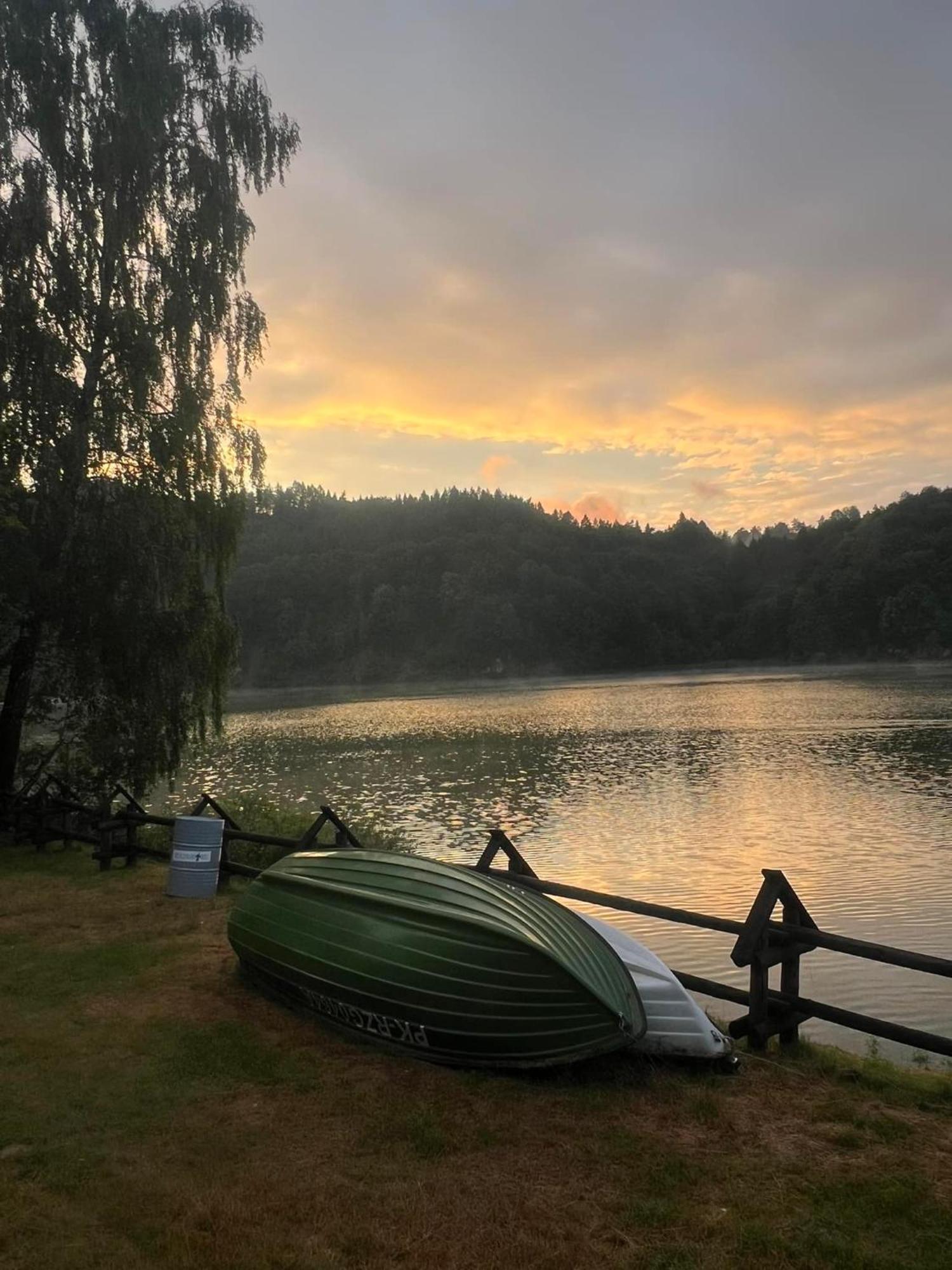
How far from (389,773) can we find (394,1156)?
25862 mm

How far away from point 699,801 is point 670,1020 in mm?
17567

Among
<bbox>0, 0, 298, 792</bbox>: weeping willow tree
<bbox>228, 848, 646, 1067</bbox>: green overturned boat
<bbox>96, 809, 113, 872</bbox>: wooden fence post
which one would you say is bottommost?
<bbox>96, 809, 113, 872</bbox>: wooden fence post

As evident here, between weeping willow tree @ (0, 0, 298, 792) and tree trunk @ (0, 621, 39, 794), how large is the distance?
36 millimetres

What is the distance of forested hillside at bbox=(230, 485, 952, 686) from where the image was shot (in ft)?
444

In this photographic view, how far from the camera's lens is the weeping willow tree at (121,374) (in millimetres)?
13875

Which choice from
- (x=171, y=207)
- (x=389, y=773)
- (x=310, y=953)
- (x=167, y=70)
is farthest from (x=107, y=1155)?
(x=389, y=773)

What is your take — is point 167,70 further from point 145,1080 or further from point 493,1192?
point 493,1192

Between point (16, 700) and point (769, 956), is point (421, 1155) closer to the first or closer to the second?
point (769, 956)

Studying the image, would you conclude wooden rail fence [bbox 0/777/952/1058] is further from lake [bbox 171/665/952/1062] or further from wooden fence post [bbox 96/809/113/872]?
wooden fence post [bbox 96/809/113/872]

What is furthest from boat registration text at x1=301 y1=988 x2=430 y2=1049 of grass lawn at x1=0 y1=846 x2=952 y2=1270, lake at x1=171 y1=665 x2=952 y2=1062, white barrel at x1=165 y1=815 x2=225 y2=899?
lake at x1=171 y1=665 x2=952 y2=1062

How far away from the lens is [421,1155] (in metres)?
4.66

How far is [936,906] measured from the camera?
12.5m

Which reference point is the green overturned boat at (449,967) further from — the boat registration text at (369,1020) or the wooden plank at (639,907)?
the wooden plank at (639,907)

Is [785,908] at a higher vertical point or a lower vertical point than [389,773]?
higher
